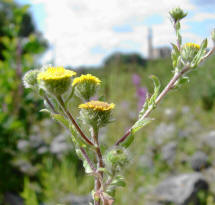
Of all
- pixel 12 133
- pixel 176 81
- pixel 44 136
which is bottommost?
pixel 44 136

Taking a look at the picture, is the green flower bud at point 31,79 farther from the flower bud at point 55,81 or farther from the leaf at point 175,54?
the leaf at point 175,54

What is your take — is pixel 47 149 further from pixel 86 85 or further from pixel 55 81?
pixel 55 81

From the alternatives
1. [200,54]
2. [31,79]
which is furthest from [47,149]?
[200,54]

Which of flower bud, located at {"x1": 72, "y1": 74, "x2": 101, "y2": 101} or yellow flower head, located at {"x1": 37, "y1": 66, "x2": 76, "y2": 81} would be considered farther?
flower bud, located at {"x1": 72, "y1": 74, "x2": 101, "y2": 101}

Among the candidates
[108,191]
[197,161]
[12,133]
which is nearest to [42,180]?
[12,133]

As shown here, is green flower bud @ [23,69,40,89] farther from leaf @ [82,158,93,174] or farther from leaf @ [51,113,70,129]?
leaf @ [82,158,93,174]

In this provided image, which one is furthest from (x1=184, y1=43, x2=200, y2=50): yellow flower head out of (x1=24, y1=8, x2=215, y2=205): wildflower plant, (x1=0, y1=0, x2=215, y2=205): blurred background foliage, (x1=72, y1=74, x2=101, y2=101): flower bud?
(x1=0, y1=0, x2=215, y2=205): blurred background foliage

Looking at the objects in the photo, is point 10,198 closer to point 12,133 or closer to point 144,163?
point 12,133
